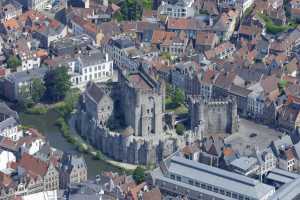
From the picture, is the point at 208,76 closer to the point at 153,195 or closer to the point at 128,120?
the point at 128,120

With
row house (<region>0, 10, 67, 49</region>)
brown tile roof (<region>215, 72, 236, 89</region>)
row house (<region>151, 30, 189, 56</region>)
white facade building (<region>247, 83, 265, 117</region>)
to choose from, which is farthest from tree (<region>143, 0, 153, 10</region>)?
white facade building (<region>247, 83, 265, 117</region>)

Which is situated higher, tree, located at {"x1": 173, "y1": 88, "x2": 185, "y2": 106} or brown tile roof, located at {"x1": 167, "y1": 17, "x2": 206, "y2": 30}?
brown tile roof, located at {"x1": 167, "y1": 17, "x2": 206, "y2": 30}

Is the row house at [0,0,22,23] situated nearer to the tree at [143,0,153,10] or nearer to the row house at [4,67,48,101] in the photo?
the tree at [143,0,153,10]

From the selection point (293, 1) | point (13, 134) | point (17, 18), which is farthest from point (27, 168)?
point (293, 1)

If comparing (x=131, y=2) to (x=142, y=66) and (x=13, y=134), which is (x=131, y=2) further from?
(x=13, y=134)

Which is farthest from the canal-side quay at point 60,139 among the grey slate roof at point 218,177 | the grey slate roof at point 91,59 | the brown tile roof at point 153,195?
the brown tile roof at point 153,195

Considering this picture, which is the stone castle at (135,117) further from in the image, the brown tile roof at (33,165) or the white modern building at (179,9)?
the white modern building at (179,9)

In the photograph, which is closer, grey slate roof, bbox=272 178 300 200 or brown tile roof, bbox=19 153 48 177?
grey slate roof, bbox=272 178 300 200

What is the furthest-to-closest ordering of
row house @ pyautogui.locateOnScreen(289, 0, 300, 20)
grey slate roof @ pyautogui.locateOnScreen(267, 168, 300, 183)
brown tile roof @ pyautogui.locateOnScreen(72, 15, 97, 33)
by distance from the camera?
row house @ pyautogui.locateOnScreen(289, 0, 300, 20) → brown tile roof @ pyautogui.locateOnScreen(72, 15, 97, 33) → grey slate roof @ pyautogui.locateOnScreen(267, 168, 300, 183)
